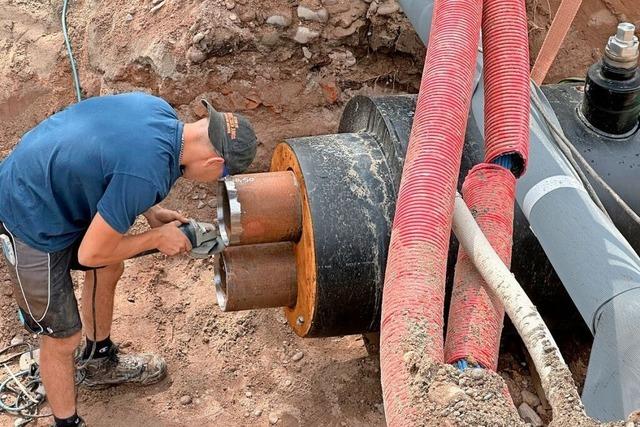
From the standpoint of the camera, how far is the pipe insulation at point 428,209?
A: 71.6 inches

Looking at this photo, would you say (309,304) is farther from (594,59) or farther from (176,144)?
(594,59)

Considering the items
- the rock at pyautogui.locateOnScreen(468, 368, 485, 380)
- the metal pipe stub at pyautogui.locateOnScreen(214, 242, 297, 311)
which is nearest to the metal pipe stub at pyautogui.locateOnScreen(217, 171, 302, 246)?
the metal pipe stub at pyautogui.locateOnScreen(214, 242, 297, 311)

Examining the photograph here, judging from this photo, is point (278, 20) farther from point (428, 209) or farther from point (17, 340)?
point (428, 209)

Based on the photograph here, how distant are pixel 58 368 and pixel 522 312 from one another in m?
2.08

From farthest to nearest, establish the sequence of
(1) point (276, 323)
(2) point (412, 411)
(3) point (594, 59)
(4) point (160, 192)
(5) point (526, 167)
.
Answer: (3) point (594, 59), (1) point (276, 323), (4) point (160, 192), (5) point (526, 167), (2) point (412, 411)

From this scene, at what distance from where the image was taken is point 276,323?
3.80 meters

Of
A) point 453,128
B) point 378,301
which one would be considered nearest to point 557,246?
point 453,128

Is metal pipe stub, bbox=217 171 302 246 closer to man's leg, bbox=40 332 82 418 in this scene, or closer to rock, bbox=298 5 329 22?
man's leg, bbox=40 332 82 418

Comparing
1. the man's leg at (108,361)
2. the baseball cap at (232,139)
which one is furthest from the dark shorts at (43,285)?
the baseball cap at (232,139)

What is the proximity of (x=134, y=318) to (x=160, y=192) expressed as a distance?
1309 millimetres

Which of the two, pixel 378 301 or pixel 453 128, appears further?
pixel 378 301

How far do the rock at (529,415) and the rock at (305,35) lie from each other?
6.74 feet

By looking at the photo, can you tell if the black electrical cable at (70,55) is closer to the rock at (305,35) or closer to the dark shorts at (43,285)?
the rock at (305,35)

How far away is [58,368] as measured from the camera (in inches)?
127
